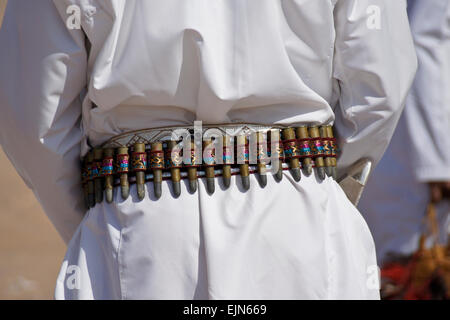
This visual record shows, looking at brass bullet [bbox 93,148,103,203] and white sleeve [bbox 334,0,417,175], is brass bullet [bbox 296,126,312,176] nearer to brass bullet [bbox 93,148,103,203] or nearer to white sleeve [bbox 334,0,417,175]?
white sleeve [bbox 334,0,417,175]

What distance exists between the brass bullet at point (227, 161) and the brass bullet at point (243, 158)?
3 centimetres

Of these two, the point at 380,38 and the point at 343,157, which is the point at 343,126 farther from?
the point at 380,38

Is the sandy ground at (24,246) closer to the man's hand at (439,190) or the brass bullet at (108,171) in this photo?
the man's hand at (439,190)

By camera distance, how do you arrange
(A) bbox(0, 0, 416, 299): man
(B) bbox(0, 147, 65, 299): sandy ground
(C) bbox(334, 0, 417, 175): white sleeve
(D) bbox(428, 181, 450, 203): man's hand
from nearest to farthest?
1. (A) bbox(0, 0, 416, 299): man
2. (C) bbox(334, 0, 417, 175): white sleeve
3. (D) bbox(428, 181, 450, 203): man's hand
4. (B) bbox(0, 147, 65, 299): sandy ground

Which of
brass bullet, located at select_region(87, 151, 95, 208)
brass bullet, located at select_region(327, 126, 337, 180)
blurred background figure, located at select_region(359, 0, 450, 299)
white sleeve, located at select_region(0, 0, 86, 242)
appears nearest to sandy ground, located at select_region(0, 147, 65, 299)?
blurred background figure, located at select_region(359, 0, 450, 299)

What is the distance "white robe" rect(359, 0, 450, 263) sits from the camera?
11.4 feet

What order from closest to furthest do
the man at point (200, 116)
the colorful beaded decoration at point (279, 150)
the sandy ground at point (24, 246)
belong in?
the man at point (200, 116)
the colorful beaded decoration at point (279, 150)
the sandy ground at point (24, 246)

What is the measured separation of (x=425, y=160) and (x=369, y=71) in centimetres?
117

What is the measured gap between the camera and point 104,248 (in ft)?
7.59

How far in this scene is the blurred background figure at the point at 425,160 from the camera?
3.46 m

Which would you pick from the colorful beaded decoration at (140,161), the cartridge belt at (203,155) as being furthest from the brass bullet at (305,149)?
the colorful beaded decoration at (140,161)

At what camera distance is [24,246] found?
5668 millimetres

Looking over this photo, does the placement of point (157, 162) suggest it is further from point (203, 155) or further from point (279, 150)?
point (279, 150)

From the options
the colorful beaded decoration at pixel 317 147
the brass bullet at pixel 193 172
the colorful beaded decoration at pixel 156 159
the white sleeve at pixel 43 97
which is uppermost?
the white sleeve at pixel 43 97
